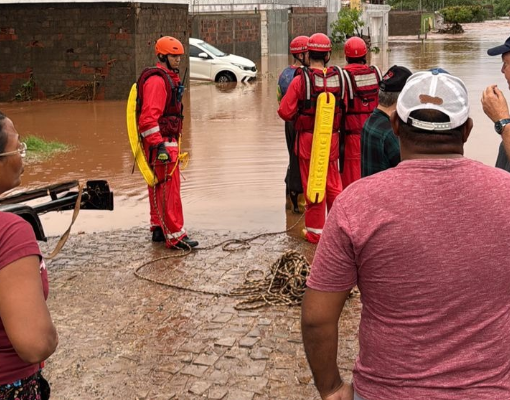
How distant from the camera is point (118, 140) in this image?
48.0 ft

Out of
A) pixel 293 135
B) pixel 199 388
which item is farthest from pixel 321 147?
pixel 199 388

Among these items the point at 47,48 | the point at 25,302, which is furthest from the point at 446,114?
the point at 47,48

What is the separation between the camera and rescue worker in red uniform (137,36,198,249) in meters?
7.54

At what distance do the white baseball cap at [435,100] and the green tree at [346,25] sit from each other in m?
42.3

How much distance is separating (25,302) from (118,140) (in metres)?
12.3

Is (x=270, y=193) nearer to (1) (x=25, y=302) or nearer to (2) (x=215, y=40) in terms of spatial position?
(1) (x=25, y=302)

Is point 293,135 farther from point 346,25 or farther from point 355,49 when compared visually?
point 346,25

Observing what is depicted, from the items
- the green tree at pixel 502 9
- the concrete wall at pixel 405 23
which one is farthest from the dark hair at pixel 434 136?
the green tree at pixel 502 9

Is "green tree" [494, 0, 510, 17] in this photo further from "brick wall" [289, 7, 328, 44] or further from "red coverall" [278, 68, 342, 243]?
"red coverall" [278, 68, 342, 243]

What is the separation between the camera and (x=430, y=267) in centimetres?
243

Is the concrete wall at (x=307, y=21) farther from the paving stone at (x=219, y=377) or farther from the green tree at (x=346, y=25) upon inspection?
the paving stone at (x=219, y=377)

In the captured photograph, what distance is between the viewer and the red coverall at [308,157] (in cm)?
771

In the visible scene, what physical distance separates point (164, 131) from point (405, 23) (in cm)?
6112

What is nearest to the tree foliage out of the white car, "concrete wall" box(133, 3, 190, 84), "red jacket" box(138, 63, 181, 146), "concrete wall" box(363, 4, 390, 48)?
"concrete wall" box(363, 4, 390, 48)
